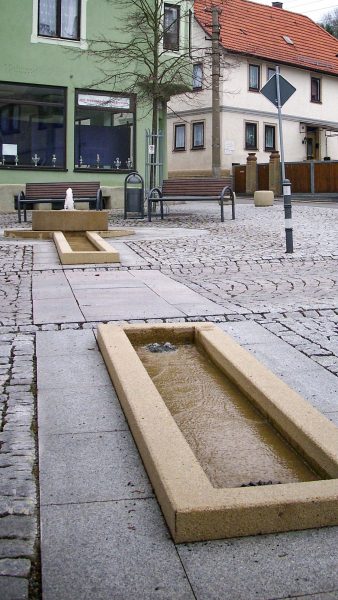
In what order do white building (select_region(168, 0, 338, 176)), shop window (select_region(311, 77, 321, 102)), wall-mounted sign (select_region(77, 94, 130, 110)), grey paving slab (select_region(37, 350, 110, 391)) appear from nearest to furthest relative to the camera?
grey paving slab (select_region(37, 350, 110, 391)) < wall-mounted sign (select_region(77, 94, 130, 110)) < white building (select_region(168, 0, 338, 176)) < shop window (select_region(311, 77, 321, 102))

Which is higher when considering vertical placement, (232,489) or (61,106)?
(61,106)

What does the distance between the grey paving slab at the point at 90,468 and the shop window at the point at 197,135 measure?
42660mm

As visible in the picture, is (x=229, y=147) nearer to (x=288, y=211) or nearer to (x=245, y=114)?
(x=245, y=114)

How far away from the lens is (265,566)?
2.75m

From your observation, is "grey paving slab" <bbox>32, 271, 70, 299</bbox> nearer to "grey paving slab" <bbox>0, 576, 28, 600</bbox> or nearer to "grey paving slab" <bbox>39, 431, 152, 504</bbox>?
"grey paving slab" <bbox>39, 431, 152, 504</bbox>

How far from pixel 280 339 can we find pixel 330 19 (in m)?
71.5

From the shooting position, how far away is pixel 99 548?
113 inches

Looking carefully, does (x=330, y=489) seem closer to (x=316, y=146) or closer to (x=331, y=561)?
(x=331, y=561)

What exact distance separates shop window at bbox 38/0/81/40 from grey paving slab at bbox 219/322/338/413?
21.1 meters

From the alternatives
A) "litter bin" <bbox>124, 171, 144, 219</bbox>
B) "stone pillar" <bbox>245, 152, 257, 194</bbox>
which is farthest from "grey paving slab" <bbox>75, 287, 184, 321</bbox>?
"stone pillar" <bbox>245, 152, 257, 194</bbox>

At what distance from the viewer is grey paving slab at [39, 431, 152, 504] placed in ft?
11.0

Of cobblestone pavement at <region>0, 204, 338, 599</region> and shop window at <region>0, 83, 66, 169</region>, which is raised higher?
shop window at <region>0, 83, 66, 169</region>

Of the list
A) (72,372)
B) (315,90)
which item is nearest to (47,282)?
(72,372)

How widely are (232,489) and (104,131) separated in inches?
982
